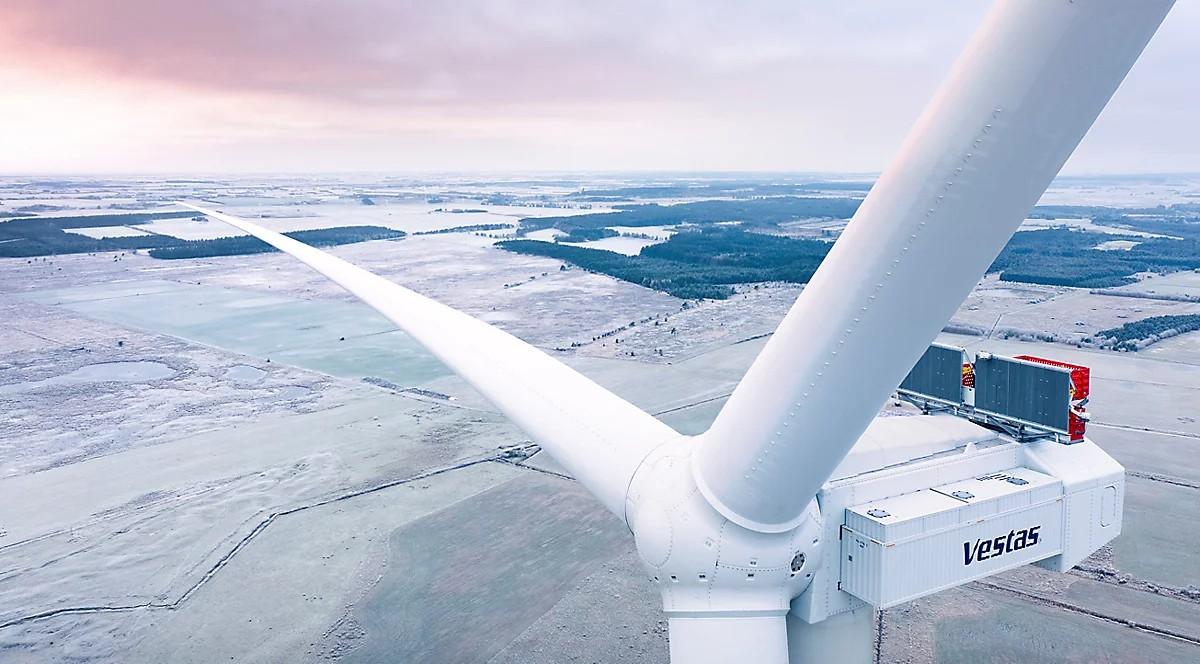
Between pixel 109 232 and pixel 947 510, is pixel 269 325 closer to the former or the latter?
pixel 947 510

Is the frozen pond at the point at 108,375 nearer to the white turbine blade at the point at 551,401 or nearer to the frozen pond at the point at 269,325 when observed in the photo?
the frozen pond at the point at 269,325

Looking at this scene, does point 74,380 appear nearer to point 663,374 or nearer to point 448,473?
point 448,473

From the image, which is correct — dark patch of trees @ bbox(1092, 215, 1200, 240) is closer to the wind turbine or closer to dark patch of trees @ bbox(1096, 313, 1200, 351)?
dark patch of trees @ bbox(1096, 313, 1200, 351)

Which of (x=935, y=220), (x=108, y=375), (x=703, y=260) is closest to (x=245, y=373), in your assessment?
(x=108, y=375)

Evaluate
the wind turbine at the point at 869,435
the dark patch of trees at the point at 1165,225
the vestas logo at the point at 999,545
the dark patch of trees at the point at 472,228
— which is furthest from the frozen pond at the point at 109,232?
the dark patch of trees at the point at 1165,225

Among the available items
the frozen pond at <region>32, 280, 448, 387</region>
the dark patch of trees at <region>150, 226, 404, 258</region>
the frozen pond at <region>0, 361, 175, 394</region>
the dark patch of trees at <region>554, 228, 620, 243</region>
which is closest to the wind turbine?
the frozen pond at <region>32, 280, 448, 387</region>

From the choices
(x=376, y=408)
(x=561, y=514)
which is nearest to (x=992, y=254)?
(x=561, y=514)
